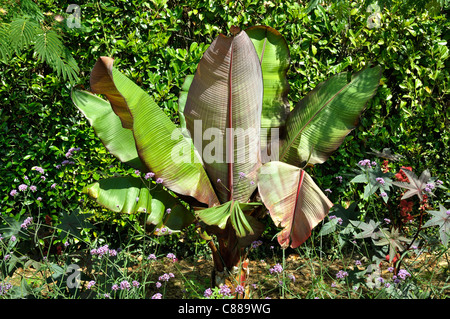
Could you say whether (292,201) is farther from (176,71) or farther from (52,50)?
(52,50)

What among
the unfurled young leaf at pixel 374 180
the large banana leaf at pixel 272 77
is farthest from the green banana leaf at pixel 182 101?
the unfurled young leaf at pixel 374 180

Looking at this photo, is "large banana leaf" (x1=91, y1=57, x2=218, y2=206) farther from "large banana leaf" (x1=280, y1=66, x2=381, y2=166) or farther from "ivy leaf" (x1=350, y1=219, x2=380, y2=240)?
"ivy leaf" (x1=350, y1=219, x2=380, y2=240)

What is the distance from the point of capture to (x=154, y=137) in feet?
9.57

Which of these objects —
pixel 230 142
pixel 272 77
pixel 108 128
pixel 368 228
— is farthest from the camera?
pixel 272 77

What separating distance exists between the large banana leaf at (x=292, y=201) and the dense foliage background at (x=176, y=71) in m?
1.25

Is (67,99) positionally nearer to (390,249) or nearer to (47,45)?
(47,45)

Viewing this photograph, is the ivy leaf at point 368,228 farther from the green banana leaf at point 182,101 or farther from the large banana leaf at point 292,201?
the green banana leaf at point 182,101

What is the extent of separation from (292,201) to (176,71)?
190 centimetres

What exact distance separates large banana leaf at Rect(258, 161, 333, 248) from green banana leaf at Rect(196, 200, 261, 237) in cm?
19

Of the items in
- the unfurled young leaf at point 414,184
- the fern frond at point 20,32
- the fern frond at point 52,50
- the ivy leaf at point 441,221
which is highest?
the fern frond at point 20,32

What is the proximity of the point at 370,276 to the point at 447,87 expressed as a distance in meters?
2.41

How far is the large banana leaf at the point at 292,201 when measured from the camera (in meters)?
2.68

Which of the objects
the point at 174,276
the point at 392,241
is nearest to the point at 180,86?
the point at 174,276

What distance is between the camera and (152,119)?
293cm
